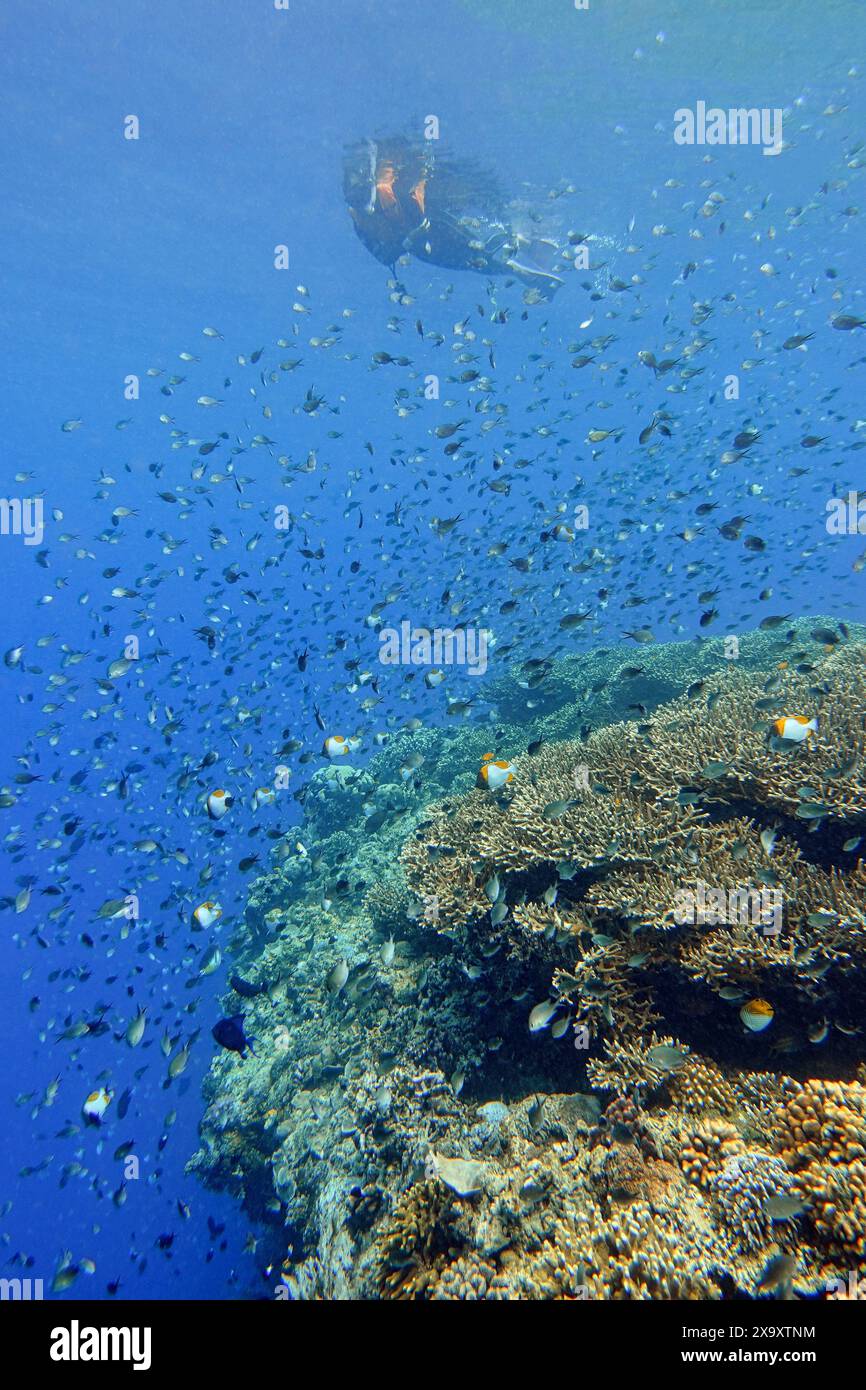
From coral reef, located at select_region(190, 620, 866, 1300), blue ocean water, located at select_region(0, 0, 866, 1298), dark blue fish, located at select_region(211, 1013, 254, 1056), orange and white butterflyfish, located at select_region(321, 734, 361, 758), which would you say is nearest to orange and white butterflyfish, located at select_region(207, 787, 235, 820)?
orange and white butterflyfish, located at select_region(321, 734, 361, 758)

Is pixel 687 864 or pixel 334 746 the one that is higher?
pixel 334 746

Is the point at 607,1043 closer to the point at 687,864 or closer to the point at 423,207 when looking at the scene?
the point at 687,864

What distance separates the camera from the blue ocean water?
13.9m

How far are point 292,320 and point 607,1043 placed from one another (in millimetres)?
46750

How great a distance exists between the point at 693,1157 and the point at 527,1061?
2.01 m

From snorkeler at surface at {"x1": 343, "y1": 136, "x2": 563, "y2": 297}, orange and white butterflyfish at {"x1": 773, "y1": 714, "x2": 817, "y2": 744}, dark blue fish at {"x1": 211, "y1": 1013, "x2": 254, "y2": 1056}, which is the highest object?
snorkeler at surface at {"x1": 343, "y1": 136, "x2": 563, "y2": 297}

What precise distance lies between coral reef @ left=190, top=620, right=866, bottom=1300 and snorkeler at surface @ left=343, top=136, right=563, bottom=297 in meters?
24.9

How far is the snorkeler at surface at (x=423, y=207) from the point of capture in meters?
24.8

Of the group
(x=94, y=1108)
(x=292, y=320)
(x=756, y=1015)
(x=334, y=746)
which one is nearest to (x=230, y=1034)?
(x=94, y=1108)

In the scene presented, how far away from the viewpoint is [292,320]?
40.9 meters

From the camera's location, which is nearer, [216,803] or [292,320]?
[216,803]

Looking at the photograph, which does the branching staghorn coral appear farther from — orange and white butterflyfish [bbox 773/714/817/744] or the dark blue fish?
the dark blue fish

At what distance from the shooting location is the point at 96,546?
433ft

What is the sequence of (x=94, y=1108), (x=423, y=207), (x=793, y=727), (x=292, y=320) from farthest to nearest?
(x=292, y=320) < (x=423, y=207) < (x=94, y=1108) < (x=793, y=727)
